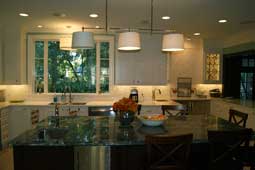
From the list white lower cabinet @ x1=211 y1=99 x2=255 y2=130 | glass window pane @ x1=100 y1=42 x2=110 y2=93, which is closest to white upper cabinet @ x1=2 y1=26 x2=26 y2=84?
glass window pane @ x1=100 y1=42 x2=110 y2=93

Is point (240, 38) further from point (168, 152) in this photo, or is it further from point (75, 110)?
point (168, 152)

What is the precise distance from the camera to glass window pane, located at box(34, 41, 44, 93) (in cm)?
614

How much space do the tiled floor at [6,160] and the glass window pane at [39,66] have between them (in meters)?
1.76

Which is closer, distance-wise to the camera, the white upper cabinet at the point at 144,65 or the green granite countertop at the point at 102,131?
the green granite countertop at the point at 102,131

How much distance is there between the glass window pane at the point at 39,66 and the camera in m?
6.14

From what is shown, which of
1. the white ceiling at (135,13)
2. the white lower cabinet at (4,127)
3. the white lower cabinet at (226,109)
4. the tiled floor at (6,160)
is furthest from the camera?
the white lower cabinet at (226,109)

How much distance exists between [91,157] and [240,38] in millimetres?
5262

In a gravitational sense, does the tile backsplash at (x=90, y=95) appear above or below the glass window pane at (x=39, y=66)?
below

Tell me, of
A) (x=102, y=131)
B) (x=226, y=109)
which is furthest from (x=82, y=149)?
(x=226, y=109)

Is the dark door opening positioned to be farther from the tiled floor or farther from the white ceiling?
the tiled floor

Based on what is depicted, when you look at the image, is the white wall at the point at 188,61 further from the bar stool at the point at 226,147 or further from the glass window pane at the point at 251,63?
the bar stool at the point at 226,147

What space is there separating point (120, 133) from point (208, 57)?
5185 mm

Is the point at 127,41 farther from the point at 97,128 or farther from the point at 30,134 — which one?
the point at 30,134

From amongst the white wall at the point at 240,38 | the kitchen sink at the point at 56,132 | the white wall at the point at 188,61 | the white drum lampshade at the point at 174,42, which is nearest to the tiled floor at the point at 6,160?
the kitchen sink at the point at 56,132
